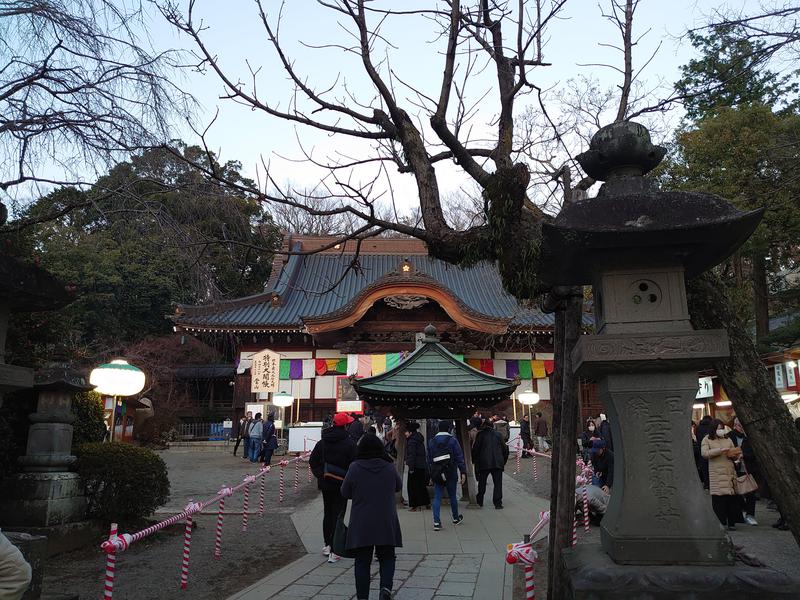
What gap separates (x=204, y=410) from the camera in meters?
30.3

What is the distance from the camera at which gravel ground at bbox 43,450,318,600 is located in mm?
5570

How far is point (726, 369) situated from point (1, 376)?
16.0ft

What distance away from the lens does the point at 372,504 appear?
4656 millimetres

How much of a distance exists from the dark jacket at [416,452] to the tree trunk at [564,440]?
4920mm

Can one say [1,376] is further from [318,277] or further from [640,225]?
[318,277]

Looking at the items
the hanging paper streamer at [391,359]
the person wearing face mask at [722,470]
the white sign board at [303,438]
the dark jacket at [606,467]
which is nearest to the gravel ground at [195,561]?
the dark jacket at [606,467]

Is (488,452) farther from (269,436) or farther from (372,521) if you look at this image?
(269,436)

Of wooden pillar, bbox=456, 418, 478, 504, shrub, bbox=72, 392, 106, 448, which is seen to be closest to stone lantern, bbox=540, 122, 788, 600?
wooden pillar, bbox=456, 418, 478, 504

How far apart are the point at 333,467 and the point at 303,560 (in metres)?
1.22

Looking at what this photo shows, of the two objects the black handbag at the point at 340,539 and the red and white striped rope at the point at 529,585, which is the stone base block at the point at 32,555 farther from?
the red and white striped rope at the point at 529,585

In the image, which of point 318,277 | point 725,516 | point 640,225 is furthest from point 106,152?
point 318,277

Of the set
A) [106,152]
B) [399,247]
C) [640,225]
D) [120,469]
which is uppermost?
[399,247]

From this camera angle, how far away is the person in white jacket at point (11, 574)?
2666 mm

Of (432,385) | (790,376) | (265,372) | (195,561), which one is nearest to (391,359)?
(265,372)
